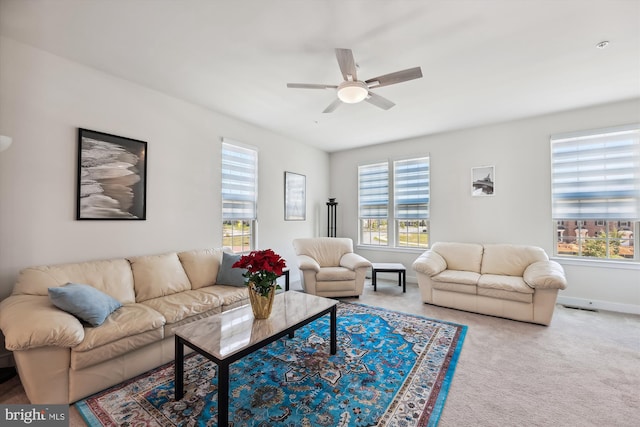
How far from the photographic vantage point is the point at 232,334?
195 cm

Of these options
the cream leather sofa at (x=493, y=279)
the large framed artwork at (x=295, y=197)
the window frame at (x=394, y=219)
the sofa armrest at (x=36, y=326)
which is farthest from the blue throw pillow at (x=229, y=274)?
the window frame at (x=394, y=219)

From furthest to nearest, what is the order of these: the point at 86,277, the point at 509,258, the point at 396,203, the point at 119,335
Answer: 1. the point at 396,203
2. the point at 509,258
3. the point at 86,277
4. the point at 119,335

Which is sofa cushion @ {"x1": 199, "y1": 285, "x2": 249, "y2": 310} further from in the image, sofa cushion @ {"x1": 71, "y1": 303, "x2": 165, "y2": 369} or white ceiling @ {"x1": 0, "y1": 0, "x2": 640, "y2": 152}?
white ceiling @ {"x1": 0, "y1": 0, "x2": 640, "y2": 152}

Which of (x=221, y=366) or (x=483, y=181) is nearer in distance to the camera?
(x=221, y=366)

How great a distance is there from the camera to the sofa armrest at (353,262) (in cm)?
427

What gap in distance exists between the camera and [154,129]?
3.39 m

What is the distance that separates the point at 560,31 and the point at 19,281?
5.05 m

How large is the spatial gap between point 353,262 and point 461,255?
5.73ft

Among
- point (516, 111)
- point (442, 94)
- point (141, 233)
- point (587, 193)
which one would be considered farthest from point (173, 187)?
point (587, 193)

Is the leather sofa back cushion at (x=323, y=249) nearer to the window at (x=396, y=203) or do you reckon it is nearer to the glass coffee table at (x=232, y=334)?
the window at (x=396, y=203)

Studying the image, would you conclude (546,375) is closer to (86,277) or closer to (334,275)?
(334,275)

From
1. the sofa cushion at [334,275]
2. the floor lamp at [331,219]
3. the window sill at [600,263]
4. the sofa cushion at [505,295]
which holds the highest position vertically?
the floor lamp at [331,219]

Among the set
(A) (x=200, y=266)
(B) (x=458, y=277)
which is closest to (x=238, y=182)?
(A) (x=200, y=266)

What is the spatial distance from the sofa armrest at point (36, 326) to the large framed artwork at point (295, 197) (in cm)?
359
